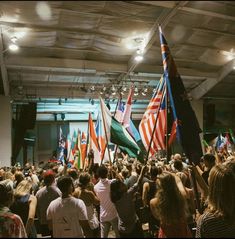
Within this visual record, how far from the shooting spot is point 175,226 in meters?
2.98

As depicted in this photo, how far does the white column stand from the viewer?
56.6 ft

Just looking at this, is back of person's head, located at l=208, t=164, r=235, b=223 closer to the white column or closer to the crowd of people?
the crowd of people

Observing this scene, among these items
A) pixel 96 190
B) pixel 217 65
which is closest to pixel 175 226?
pixel 96 190

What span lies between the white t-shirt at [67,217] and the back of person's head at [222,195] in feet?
5.98

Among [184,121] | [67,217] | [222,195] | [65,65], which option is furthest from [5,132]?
[222,195]

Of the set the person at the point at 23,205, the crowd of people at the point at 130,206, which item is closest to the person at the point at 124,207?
the crowd of people at the point at 130,206

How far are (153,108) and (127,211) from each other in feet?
8.03

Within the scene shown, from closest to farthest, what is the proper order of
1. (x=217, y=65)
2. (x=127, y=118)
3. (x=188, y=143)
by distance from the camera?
(x=188, y=143)
(x=127, y=118)
(x=217, y=65)

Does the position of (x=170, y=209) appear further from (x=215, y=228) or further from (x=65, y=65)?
(x=65, y=65)

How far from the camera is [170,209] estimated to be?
9.84ft

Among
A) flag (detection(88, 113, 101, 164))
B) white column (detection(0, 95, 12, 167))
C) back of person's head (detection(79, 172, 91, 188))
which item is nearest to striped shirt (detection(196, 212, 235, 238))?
back of person's head (detection(79, 172, 91, 188))

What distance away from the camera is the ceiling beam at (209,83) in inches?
611

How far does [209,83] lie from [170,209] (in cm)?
1594

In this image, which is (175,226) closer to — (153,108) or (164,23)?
(153,108)
